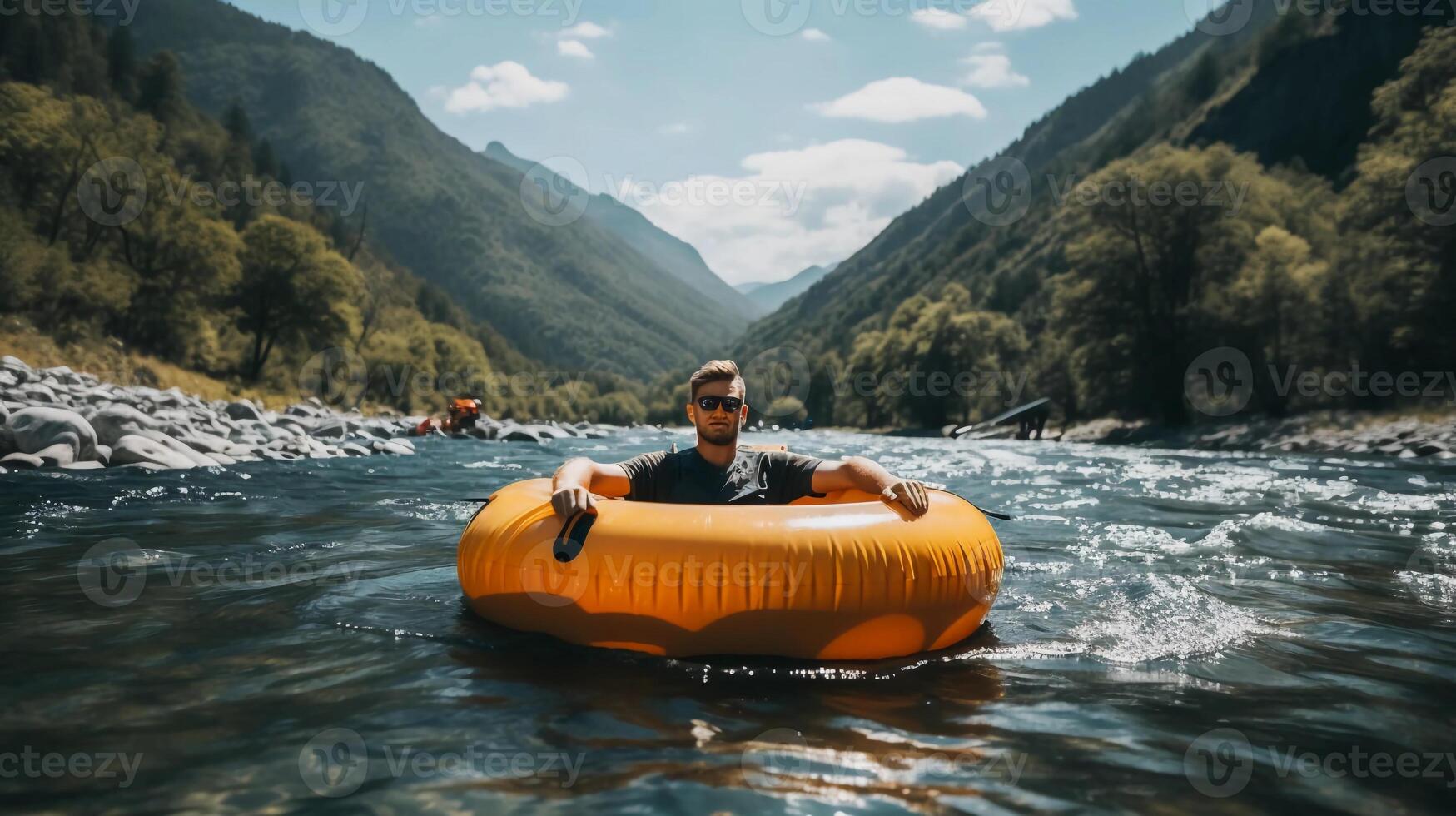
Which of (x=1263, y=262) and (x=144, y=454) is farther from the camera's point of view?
(x=1263, y=262)

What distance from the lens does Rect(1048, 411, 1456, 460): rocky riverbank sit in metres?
20.8

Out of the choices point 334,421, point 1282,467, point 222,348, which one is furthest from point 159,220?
point 1282,467

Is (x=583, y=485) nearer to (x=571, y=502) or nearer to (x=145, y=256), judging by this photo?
(x=571, y=502)

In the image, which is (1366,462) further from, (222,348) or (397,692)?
(222,348)

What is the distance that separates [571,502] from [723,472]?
1.28 metres

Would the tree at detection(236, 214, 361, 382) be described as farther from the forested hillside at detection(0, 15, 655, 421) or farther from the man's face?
the man's face

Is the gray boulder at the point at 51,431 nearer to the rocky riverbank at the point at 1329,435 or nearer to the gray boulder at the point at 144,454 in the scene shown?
the gray boulder at the point at 144,454

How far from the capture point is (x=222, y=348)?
39812mm

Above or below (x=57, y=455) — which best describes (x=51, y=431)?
above

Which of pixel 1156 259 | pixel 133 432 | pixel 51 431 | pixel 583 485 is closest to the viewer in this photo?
pixel 583 485

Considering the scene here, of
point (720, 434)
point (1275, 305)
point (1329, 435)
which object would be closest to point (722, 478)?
point (720, 434)

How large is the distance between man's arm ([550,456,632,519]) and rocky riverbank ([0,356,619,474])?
10245 mm

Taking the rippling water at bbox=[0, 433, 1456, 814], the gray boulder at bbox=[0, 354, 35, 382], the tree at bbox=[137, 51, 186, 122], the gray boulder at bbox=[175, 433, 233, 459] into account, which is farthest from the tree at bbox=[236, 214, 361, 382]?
the tree at bbox=[137, 51, 186, 122]

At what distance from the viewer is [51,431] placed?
12.1 m
